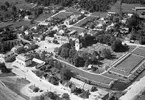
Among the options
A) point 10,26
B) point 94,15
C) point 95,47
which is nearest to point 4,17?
point 10,26

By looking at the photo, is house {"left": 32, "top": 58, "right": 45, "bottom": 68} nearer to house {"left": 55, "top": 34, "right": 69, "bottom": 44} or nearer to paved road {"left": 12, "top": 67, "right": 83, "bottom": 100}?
paved road {"left": 12, "top": 67, "right": 83, "bottom": 100}

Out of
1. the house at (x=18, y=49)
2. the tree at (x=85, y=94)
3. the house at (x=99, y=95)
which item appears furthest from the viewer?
the house at (x=18, y=49)

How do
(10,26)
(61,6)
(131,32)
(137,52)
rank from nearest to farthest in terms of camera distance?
(137,52) → (131,32) → (10,26) → (61,6)

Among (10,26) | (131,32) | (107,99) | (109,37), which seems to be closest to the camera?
(107,99)

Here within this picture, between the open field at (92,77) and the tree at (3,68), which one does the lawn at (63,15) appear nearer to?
the open field at (92,77)

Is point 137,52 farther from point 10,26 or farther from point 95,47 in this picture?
point 10,26

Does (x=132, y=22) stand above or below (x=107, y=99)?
above

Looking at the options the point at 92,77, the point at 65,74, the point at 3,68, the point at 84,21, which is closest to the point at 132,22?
the point at 84,21

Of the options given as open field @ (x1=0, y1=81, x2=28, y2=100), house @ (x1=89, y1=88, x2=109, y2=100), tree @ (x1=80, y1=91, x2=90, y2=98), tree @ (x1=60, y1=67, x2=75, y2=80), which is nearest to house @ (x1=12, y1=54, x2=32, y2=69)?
open field @ (x1=0, y1=81, x2=28, y2=100)

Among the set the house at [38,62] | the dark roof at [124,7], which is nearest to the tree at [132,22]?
the dark roof at [124,7]
